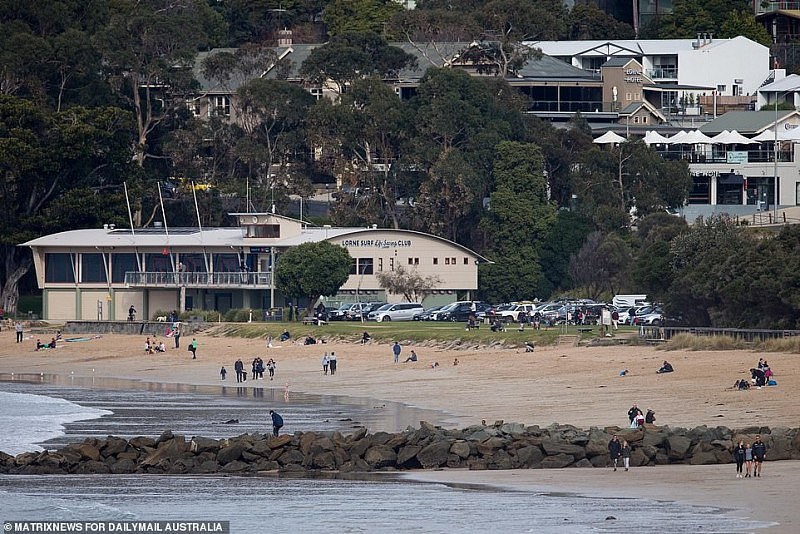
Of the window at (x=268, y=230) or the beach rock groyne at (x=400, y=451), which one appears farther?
the window at (x=268, y=230)

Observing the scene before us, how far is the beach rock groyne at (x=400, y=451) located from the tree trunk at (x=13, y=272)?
190ft

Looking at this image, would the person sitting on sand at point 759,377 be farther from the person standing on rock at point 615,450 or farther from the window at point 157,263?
the window at point 157,263

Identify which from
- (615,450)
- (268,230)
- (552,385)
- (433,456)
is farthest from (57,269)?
(615,450)

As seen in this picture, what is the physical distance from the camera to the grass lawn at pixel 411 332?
201 feet

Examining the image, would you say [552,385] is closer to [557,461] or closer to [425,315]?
[557,461]

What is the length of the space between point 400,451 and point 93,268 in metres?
55.4

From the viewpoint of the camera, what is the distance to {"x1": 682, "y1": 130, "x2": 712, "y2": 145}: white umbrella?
349 feet

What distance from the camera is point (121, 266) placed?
88.2 metres

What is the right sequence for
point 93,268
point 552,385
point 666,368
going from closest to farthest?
point 666,368
point 552,385
point 93,268

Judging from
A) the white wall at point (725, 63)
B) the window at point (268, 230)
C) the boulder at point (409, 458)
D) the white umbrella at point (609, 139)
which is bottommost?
the boulder at point (409, 458)

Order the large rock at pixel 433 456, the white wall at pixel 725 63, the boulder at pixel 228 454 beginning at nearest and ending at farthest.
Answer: the large rock at pixel 433 456
the boulder at pixel 228 454
the white wall at pixel 725 63

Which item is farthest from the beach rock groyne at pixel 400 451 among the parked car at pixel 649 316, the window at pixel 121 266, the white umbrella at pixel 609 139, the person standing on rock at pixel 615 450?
the white umbrella at pixel 609 139

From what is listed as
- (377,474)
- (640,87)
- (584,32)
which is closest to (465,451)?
(377,474)

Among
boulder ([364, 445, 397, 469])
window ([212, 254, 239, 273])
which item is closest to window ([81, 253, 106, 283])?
window ([212, 254, 239, 273])
